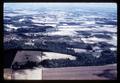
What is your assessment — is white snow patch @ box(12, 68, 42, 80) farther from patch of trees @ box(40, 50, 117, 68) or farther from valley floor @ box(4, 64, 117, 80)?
patch of trees @ box(40, 50, 117, 68)

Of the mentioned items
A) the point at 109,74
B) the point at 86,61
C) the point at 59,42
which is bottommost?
the point at 109,74

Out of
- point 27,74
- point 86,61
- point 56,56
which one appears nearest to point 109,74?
point 86,61

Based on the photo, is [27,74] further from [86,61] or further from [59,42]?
[86,61]

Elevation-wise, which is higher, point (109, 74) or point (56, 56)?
point (56, 56)

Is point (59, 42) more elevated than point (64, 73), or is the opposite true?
point (59, 42)

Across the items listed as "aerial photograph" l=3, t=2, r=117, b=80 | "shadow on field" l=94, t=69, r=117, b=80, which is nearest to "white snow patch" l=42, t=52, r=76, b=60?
"aerial photograph" l=3, t=2, r=117, b=80

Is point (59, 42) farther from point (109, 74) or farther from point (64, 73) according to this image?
point (109, 74)

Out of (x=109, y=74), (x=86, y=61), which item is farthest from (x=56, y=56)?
(x=109, y=74)

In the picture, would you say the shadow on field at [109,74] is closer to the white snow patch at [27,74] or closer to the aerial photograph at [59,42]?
the aerial photograph at [59,42]
